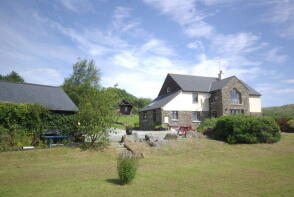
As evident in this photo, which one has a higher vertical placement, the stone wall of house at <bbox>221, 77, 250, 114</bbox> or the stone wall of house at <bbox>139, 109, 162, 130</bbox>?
the stone wall of house at <bbox>221, 77, 250, 114</bbox>

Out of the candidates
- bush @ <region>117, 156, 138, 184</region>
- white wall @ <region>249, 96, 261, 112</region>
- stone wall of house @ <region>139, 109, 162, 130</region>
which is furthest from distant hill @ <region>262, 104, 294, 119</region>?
bush @ <region>117, 156, 138, 184</region>

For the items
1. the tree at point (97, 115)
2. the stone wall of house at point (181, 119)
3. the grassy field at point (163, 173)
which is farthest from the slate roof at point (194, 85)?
the grassy field at point (163, 173)

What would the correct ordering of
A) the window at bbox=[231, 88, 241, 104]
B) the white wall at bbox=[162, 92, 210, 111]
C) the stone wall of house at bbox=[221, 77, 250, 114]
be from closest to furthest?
the white wall at bbox=[162, 92, 210, 111] → the stone wall of house at bbox=[221, 77, 250, 114] → the window at bbox=[231, 88, 241, 104]

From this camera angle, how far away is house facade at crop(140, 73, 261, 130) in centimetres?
3116

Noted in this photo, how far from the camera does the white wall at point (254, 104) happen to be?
3562 centimetres

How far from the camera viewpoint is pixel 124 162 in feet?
25.4

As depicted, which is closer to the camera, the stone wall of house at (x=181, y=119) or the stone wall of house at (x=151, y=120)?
the stone wall of house at (x=181, y=119)

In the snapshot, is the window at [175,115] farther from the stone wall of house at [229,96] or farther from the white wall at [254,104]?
the white wall at [254,104]

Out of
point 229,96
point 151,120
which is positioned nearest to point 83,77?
point 151,120

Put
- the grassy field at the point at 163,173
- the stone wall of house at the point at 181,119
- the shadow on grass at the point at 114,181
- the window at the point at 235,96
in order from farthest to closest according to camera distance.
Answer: the window at the point at 235,96
the stone wall of house at the point at 181,119
the shadow on grass at the point at 114,181
the grassy field at the point at 163,173

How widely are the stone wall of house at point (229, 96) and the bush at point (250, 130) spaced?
43.5ft

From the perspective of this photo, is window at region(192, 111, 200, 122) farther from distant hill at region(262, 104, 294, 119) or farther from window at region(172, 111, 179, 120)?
distant hill at region(262, 104, 294, 119)

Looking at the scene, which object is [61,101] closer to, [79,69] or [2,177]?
[2,177]

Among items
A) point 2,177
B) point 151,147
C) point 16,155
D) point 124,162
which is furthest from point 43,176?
point 151,147
